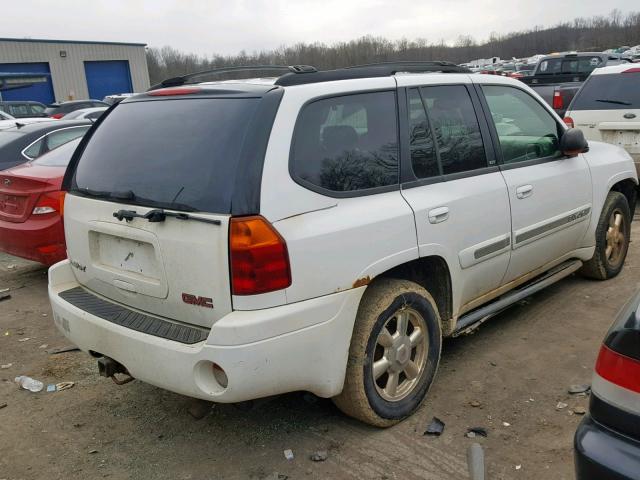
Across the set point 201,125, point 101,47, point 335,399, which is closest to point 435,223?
point 335,399

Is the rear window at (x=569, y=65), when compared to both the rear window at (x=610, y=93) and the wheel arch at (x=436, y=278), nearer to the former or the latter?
the rear window at (x=610, y=93)

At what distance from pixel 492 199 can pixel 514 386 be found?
112 centimetres

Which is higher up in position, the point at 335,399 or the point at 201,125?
the point at 201,125

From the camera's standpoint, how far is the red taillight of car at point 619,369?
1.84m

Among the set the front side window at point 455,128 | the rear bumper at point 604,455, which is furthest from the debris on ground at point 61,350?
the rear bumper at point 604,455

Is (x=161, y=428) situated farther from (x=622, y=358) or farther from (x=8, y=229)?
(x=8, y=229)

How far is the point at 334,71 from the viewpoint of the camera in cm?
320

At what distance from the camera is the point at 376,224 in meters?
2.91

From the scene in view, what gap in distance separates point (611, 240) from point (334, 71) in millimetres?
3193

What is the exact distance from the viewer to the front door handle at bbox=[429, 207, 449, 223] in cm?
319

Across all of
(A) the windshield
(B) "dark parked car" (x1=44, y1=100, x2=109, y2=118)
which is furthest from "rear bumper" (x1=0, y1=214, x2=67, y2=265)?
(B) "dark parked car" (x1=44, y1=100, x2=109, y2=118)

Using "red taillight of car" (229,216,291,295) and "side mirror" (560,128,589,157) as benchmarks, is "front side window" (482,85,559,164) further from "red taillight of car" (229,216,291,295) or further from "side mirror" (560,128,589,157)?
"red taillight of car" (229,216,291,295)

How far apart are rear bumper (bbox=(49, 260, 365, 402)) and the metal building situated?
3645 centimetres

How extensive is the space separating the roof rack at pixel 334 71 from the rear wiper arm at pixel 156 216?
81 centimetres
